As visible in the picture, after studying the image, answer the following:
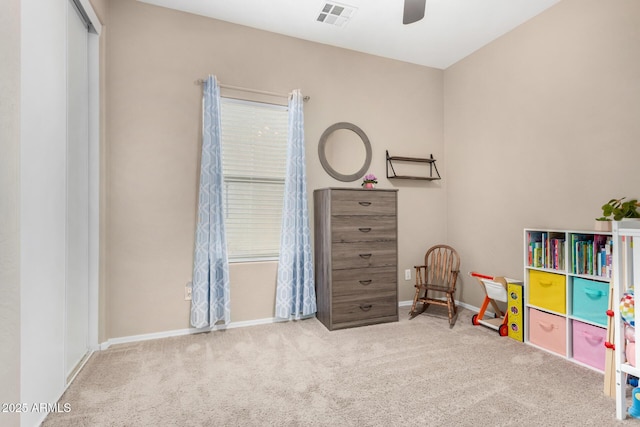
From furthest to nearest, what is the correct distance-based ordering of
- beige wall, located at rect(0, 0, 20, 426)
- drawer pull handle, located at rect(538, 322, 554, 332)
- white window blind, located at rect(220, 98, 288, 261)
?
white window blind, located at rect(220, 98, 288, 261) → drawer pull handle, located at rect(538, 322, 554, 332) → beige wall, located at rect(0, 0, 20, 426)

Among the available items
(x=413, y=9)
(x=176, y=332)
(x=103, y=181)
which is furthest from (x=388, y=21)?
(x=176, y=332)

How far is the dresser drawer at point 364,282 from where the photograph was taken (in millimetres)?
2865

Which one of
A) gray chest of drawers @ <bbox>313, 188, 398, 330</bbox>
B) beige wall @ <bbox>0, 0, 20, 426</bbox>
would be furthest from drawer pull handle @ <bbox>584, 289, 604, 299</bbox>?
beige wall @ <bbox>0, 0, 20, 426</bbox>

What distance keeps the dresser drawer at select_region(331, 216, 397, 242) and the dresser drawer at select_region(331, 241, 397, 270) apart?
0.06 metres

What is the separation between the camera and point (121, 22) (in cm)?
258

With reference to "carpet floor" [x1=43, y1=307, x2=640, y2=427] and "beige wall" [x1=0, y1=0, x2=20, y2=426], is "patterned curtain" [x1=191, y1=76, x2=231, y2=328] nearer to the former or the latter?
"carpet floor" [x1=43, y1=307, x2=640, y2=427]

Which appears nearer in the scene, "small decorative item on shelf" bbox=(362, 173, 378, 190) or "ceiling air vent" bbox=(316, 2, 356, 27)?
"ceiling air vent" bbox=(316, 2, 356, 27)

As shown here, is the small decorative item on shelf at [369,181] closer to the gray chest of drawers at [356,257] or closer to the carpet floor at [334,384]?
the gray chest of drawers at [356,257]

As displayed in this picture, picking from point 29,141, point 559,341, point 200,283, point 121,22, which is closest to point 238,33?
point 121,22

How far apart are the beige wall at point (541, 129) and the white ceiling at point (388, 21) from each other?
205 mm

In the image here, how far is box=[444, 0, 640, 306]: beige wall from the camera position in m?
2.23

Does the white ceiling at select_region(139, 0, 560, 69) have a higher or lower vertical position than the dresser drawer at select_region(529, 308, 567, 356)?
higher

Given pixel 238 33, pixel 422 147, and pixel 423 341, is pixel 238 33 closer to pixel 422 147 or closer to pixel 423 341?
pixel 422 147

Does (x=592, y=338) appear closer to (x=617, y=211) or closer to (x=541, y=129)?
(x=617, y=211)
